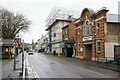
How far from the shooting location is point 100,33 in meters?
21.0

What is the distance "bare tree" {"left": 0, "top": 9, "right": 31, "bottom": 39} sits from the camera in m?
42.0

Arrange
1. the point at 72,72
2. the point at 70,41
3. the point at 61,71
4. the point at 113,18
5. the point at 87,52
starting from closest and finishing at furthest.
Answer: the point at 72,72, the point at 61,71, the point at 113,18, the point at 87,52, the point at 70,41

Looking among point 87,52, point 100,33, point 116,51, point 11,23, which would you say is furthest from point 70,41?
point 11,23

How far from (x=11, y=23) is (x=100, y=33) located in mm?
30782

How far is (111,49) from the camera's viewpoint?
20219mm

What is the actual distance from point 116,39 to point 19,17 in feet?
110

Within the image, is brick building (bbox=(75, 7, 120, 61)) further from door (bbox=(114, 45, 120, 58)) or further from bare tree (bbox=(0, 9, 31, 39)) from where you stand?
bare tree (bbox=(0, 9, 31, 39))

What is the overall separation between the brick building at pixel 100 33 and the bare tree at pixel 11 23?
2528cm

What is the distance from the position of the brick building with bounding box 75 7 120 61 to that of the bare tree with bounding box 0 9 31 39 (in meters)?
25.3

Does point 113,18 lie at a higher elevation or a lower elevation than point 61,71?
higher

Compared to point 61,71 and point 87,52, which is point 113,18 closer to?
point 87,52

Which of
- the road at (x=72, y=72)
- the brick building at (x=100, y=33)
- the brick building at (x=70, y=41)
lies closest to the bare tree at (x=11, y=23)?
the brick building at (x=70, y=41)

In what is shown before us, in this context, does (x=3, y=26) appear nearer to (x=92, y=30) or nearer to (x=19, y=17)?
(x=19, y=17)

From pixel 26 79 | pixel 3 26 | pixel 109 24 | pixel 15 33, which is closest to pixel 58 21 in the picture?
pixel 15 33
